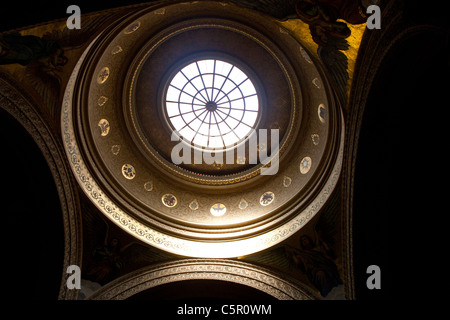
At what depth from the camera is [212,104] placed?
11812 millimetres

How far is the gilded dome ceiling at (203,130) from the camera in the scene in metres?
8.98

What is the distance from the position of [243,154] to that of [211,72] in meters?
2.62

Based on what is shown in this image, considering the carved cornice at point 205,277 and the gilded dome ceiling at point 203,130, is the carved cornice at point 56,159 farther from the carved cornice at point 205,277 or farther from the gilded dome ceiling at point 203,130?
the carved cornice at point 205,277

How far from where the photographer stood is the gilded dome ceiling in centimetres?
898

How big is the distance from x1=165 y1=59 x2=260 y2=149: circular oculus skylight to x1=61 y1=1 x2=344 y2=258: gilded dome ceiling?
32 millimetres

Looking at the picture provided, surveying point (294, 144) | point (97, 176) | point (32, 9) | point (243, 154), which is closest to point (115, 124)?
point (97, 176)

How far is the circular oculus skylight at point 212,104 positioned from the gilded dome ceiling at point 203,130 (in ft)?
0.10

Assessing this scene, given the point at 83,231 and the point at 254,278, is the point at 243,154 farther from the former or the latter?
the point at 83,231

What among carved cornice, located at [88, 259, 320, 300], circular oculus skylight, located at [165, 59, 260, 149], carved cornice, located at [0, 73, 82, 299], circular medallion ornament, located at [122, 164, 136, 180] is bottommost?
carved cornice, located at [88, 259, 320, 300]

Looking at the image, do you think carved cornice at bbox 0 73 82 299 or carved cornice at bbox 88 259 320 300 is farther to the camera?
carved cornice at bbox 88 259 320 300

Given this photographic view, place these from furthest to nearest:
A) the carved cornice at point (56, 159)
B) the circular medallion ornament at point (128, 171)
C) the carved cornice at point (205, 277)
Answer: the circular medallion ornament at point (128, 171)
the carved cornice at point (205, 277)
the carved cornice at point (56, 159)

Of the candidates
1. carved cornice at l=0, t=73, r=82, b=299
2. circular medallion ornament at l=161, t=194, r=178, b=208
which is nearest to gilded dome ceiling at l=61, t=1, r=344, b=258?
circular medallion ornament at l=161, t=194, r=178, b=208

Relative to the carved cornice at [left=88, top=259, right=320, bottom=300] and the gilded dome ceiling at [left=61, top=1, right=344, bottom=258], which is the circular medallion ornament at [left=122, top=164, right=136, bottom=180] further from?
the carved cornice at [left=88, top=259, right=320, bottom=300]

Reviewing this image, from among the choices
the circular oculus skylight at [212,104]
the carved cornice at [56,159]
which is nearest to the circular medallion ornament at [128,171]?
the carved cornice at [56,159]
